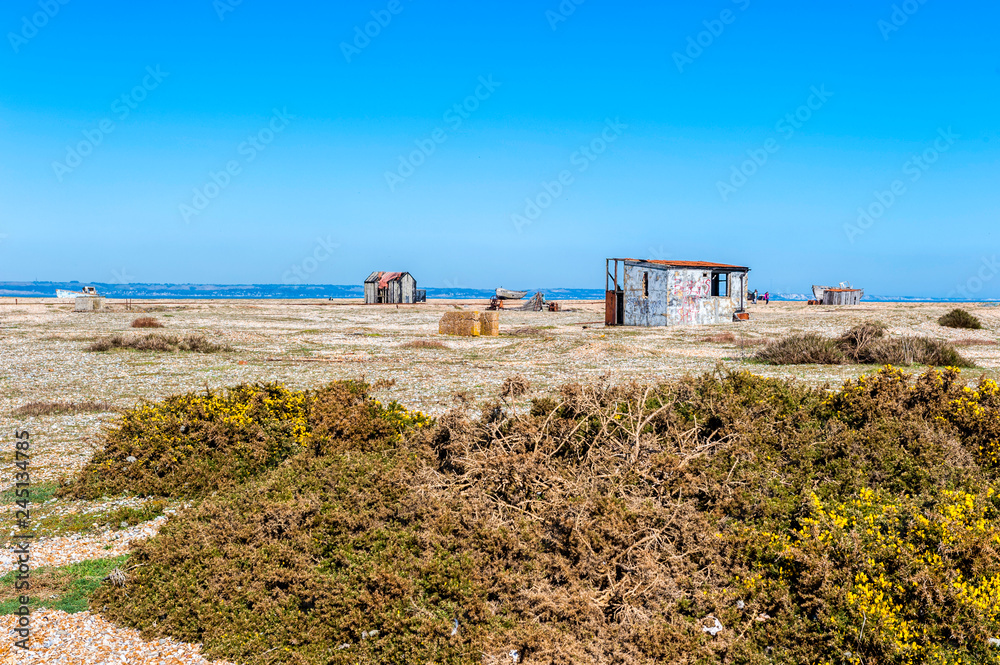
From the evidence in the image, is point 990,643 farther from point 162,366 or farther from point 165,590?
point 162,366

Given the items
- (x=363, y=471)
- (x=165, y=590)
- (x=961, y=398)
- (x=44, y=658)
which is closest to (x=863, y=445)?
(x=961, y=398)

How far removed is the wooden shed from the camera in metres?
77.2

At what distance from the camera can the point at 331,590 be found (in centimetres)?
573

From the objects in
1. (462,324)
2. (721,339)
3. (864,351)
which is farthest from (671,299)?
(864,351)

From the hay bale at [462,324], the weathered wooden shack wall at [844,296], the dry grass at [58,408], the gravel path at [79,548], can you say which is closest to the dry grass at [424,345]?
the hay bale at [462,324]

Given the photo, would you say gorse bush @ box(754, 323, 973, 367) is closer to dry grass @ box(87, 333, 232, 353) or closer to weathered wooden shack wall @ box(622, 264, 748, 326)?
weathered wooden shack wall @ box(622, 264, 748, 326)

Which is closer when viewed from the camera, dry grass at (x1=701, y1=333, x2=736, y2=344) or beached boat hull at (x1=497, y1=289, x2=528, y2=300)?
dry grass at (x1=701, y1=333, x2=736, y2=344)

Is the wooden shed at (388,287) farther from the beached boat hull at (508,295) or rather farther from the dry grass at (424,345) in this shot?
the dry grass at (424,345)

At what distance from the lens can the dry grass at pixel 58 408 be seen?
13516 mm

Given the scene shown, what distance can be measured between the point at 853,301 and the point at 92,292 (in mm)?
81681

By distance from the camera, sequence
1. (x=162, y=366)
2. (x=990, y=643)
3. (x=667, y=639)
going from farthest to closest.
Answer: (x=162, y=366) → (x=667, y=639) → (x=990, y=643)

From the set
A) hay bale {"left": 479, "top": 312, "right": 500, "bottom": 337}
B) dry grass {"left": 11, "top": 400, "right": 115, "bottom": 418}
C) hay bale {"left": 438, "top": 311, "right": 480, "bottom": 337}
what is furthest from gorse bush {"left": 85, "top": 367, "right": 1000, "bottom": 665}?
hay bale {"left": 479, "top": 312, "right": 500, "bottom": 337}

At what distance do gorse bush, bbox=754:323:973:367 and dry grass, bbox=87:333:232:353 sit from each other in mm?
21059

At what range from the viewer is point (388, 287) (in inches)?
3036
